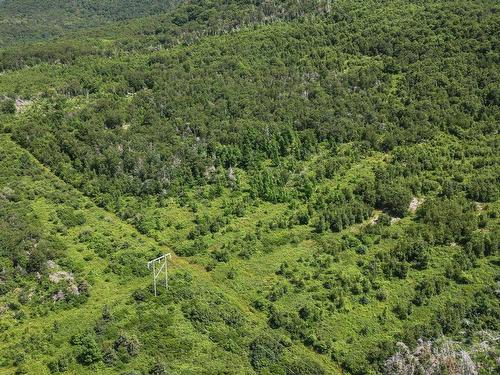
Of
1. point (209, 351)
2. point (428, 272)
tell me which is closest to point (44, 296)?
point (209, 351)

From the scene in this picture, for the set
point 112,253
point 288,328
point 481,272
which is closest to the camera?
point 288,328

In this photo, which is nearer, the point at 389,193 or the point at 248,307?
the point at 248,307

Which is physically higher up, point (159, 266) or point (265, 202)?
point (265, 202)

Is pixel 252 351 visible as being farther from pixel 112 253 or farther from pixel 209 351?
pixel 112 253

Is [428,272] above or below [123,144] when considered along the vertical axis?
below

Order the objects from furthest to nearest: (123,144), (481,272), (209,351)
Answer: (123,144)
(481,272)
(209,351)

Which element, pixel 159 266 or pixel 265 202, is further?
pixel 265 202

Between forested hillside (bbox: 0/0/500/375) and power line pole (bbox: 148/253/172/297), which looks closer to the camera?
forested hillside (bbox: 0/0/500/375)

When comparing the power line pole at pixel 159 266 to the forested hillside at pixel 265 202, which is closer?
the forested hillside at pixel 265 202
